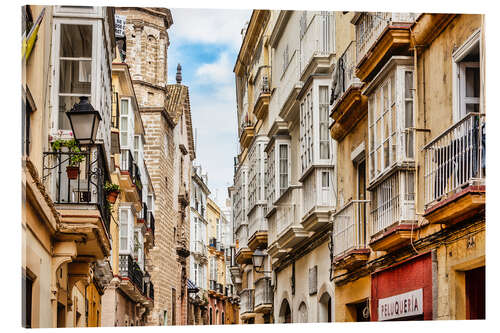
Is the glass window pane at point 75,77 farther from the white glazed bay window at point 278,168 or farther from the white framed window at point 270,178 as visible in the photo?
the white framed window at point 270,178

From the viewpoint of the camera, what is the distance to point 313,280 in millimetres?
12406

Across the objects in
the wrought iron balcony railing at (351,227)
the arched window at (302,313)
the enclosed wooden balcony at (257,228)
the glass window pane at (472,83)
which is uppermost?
the glass window pane at (472,83)

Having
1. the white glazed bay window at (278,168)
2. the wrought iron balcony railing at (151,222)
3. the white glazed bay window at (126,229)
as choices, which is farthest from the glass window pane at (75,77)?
the wrought iron balcony railing at (151,222)

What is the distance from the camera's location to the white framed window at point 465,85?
817 centimetres

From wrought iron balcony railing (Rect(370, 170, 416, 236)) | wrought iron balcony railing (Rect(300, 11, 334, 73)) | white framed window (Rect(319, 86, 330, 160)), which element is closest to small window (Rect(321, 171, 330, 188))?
white framed window (Rect(319, 86, 330, 160))

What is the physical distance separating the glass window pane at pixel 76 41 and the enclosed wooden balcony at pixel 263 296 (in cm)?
617

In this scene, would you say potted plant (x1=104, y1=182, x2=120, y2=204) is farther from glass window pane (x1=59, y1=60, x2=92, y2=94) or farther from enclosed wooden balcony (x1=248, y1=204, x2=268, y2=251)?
enclosed wooden balcony (x1=248, y1=204, x2=268, y2=251)

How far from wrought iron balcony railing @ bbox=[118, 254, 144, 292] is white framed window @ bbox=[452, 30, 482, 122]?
395 inches

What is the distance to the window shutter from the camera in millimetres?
12255

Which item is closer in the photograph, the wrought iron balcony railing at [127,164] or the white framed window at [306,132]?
the white framed window at [306,132]

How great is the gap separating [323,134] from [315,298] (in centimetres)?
186

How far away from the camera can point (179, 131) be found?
1845 centimetres
